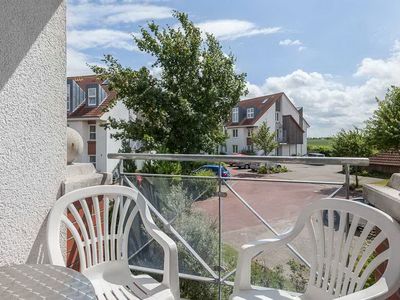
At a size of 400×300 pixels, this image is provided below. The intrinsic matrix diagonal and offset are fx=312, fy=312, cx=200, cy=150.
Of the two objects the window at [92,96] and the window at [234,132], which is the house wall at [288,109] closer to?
the window at [234,132]

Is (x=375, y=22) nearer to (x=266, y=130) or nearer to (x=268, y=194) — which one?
(x=268, y=194)

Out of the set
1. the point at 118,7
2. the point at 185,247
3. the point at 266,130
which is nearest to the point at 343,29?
the point at 118,7

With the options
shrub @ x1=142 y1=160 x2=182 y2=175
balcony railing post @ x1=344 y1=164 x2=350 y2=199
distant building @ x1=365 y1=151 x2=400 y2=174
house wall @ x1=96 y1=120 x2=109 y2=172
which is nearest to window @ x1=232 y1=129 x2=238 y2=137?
distant building @ x1=365 y1=151 x2=400 y2=174

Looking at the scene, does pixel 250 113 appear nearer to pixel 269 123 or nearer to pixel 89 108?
pixel 269 123

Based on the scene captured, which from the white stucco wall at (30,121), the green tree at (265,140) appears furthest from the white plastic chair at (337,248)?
the green tree at (265,140)

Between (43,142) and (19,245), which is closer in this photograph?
(19,245)

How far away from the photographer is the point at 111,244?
73.0 inches

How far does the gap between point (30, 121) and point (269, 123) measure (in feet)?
88.2

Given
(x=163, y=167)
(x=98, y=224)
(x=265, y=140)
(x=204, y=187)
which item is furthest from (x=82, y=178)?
(x=265, y=140)

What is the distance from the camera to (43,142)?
178 centimetres

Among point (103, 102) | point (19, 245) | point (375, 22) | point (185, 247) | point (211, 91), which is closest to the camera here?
point (19, 245)

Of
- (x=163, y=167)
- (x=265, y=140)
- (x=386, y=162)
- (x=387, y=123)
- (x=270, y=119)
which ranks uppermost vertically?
(x=270, y=119)

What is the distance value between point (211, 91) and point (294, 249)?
8429mm

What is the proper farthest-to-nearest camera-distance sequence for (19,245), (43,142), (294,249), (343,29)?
(343,29), (294,249), (43,142), (19,245)
